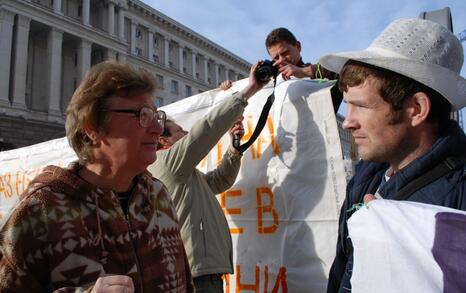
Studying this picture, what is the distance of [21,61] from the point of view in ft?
98.8

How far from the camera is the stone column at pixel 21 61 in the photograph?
29312 millimetres

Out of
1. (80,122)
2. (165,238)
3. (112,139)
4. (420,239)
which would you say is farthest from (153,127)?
(420,239)

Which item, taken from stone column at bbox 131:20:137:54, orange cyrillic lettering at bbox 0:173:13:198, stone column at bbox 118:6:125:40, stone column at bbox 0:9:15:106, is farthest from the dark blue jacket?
stone column at bbox 131:20:137:54

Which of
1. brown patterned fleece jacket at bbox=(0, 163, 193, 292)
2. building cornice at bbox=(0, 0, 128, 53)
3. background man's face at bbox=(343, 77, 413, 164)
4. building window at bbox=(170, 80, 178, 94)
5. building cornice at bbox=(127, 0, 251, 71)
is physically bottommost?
brown patterned fleece jacket at bbox=(0, 163, 193, 292)

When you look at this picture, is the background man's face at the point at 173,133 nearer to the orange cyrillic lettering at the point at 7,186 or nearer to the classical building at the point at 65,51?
the orange cyrillic lettering at the point at 7,186

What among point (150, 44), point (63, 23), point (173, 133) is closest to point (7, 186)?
point (173, 133)

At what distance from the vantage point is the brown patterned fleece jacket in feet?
3.97

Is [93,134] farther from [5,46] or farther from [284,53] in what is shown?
[5,46]

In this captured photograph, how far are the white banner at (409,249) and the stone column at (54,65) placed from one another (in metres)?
33.9

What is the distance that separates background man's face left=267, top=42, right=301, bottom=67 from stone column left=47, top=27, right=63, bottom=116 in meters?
32.2

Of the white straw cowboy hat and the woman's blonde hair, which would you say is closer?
the white straw cowboy hat

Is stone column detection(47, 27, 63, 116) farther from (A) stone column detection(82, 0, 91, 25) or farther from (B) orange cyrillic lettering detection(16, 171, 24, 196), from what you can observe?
(B) orange cyrillic lettering detection(16, 171, 24, 196)

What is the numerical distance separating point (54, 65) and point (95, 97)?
34622 millimetres

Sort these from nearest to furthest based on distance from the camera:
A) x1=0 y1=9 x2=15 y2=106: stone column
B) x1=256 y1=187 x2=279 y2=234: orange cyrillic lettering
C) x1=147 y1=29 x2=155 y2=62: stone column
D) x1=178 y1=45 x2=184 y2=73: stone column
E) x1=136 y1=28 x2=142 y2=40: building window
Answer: x1=256 y1=187 x2=279 y2=234: orange cyrillic lettering < x1=0 y1=9 x2=15 y2=106: stone column < x1=136 y1=28 x2=142 y2=40: building window < x1=147 y1=29 x2=155 y2=62: stone column < x1=178 y1=45 x2=184 y2=73: stone column
